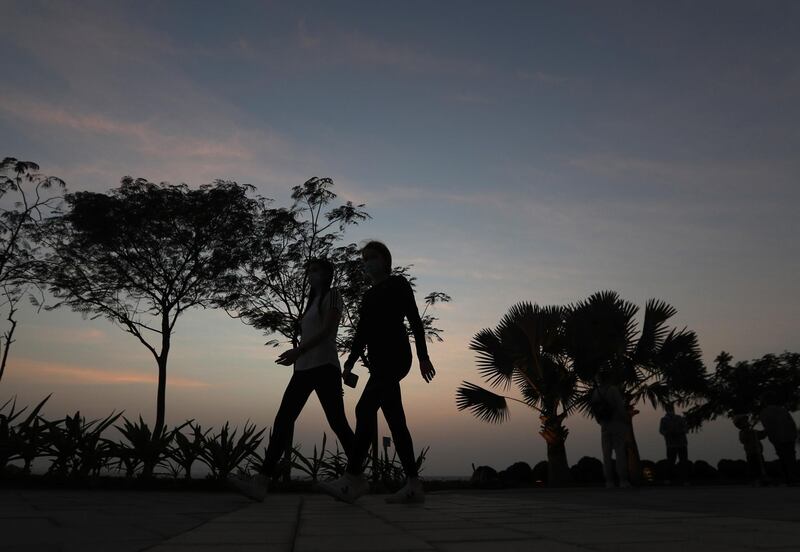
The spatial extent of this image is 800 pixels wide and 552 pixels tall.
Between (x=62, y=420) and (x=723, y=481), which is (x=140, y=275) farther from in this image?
(x=723, y=481)

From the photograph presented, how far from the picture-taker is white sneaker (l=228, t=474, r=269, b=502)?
15.6 ft

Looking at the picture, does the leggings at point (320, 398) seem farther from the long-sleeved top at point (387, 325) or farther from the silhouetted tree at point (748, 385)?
the silhouetted tree at point (748, 385)

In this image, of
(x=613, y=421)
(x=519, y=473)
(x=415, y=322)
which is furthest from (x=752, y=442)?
(x=415, y=322)

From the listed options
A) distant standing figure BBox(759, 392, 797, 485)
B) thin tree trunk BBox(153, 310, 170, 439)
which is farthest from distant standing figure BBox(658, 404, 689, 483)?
thin tree trunk BBox(153, 310, 170, 439)

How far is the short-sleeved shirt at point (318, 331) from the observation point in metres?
4.94

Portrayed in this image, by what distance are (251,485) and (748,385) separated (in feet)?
88.2

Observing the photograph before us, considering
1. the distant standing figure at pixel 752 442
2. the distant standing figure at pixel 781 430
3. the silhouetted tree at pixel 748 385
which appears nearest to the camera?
the distant standing figure at pixel 781 430

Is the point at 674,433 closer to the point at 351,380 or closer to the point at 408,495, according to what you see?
the point at 408,495

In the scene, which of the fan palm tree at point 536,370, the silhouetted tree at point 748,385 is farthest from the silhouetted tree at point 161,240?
the silhouetted tree at point 748,385

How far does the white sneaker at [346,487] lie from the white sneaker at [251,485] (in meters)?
0.64

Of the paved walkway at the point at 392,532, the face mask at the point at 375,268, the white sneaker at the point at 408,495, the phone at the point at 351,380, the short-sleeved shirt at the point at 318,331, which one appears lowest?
the paved walkway at the point at 392,532

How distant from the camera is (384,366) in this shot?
15.3 feet

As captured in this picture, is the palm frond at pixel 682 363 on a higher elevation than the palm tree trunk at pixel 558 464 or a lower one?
higher

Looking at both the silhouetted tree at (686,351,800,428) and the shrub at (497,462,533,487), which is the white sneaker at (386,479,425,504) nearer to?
the shrub at (497,462,533,487)
